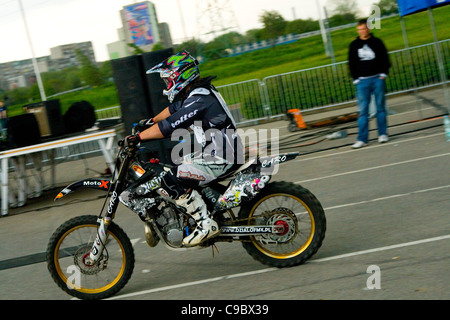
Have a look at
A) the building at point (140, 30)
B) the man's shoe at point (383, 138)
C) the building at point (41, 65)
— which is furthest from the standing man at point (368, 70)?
the building at point (140, 30)

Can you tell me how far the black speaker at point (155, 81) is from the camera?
39.0 ft

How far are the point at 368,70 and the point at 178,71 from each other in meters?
6.52

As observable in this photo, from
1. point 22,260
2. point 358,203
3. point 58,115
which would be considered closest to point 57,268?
point 22,260

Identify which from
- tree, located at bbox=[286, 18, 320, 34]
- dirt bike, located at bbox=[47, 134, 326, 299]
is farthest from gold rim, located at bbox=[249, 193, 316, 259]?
tree, located at bbox=[286, 18, 320, 34]

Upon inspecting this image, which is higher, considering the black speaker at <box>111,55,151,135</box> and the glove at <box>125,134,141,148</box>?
the black speaker at <box>111,55,151,135</box>

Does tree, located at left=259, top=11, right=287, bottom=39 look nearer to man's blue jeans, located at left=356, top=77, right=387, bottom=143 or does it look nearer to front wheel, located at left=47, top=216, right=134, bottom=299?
man's blue jeans, located at left=356, top=77, right=387, bottom=143

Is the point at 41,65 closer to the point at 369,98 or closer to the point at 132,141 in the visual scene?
the point at 369,98

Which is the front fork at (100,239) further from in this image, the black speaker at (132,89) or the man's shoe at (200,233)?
the black speaker at (132,89)

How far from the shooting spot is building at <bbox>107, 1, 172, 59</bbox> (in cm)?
3353

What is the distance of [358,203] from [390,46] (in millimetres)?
21715

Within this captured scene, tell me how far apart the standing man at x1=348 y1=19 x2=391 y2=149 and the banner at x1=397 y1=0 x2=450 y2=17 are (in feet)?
2.88

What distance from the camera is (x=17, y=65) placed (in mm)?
30609

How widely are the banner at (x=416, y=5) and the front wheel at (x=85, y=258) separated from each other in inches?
317

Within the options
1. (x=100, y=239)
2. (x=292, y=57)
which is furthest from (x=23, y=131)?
(x=292, y=57)
